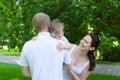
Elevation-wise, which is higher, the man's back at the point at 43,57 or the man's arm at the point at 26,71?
the man's back at the point at 43,57

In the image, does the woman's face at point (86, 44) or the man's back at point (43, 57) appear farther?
the woman's face at point (86, 44)

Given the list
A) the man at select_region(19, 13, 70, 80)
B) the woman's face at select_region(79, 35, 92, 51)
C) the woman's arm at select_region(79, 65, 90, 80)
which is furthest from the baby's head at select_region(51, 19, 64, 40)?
the woman's arm at select_region(79, 65, 90, 80)

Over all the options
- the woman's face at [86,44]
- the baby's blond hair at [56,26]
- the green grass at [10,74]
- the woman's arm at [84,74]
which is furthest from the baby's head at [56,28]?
the green grass at [10,74]

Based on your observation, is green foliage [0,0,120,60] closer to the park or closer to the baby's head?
the park

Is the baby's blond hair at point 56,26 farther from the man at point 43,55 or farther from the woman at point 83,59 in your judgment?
the woman at point 83,59

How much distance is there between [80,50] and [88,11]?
2.73m

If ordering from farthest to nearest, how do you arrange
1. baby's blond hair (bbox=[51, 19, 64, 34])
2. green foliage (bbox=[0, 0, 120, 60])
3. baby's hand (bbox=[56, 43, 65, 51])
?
green foliage (bbox=[0, 0, 120, 60]) < baby's blond hair (bbox=[51, 19, 64, 34]) < baby's hand (bbox=[56, 43, 65, 51])

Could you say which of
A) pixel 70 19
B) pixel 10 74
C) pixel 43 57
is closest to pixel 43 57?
pixel 43 57

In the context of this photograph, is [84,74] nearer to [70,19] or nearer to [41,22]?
[41,22]

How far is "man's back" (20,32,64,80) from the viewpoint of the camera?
9.61 feet

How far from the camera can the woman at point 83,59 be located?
3.49 m

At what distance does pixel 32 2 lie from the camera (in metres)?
7.69

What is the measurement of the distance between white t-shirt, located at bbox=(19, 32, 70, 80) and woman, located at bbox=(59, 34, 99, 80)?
49 centimetres

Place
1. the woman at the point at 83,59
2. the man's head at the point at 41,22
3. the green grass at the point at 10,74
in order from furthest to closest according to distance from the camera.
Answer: the green grass at the point at 10,74 → the woman at the point at 83,59 → the man's head at the point at 41,22
